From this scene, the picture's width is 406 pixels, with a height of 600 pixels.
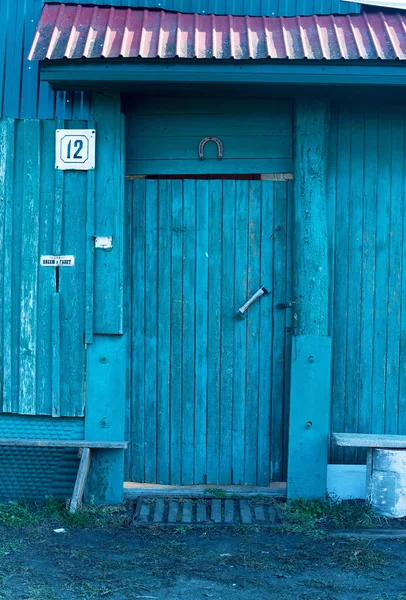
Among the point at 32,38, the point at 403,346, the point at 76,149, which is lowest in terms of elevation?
the point at 403,346

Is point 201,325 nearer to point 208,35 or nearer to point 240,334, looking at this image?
point 240,334

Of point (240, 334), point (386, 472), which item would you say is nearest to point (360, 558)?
point (386, 472)

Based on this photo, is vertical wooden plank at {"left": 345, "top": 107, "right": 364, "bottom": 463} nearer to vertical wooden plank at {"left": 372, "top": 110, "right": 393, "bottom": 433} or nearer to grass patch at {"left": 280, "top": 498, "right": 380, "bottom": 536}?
vertical wooden plank at {"left": 372, "top": 110, "right": 393, "bottom": 433}

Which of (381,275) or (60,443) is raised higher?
(381,275)

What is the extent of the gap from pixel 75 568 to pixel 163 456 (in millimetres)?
1457

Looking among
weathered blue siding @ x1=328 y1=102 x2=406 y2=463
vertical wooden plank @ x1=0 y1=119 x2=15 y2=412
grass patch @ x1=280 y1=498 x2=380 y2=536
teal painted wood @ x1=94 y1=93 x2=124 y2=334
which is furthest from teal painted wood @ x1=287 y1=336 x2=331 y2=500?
vertical wooden plank @ x1=0 y1=119 x2=15 y2=412

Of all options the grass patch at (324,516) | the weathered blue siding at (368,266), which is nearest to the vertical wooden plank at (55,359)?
the grass patch at (324,516)

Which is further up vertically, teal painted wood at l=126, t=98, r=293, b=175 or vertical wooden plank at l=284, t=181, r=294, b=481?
teal painted wood at l=126, t=98, r=293, b=175

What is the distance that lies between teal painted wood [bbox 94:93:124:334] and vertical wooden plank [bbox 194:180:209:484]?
598 millimetres

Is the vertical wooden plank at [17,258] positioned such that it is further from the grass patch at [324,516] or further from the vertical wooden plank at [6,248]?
the grass patch at [324,516]

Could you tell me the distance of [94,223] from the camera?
5.59 m

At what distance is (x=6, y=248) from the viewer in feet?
18.5

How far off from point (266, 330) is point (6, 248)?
208 centimetres

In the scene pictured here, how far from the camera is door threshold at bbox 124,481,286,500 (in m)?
5.73
